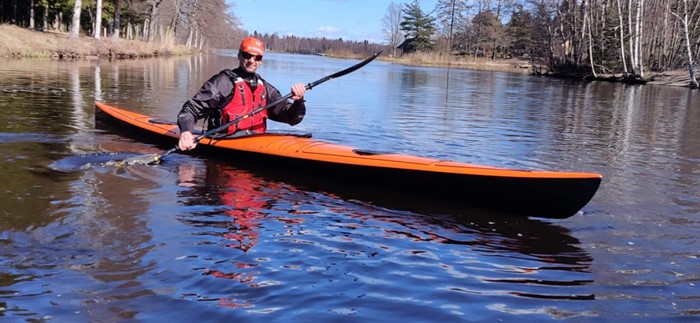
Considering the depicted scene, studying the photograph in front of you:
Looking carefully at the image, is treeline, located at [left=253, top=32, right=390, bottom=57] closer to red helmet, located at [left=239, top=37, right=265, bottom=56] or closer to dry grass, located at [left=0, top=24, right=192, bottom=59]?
dry grass, located at [left=0, top=24, right=192, bottom=59]

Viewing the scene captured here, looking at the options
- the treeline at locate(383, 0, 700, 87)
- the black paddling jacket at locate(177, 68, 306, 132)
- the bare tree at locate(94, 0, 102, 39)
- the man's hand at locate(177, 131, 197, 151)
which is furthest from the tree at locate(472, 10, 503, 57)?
the man's hand at locate(177, 131, 197, 151)

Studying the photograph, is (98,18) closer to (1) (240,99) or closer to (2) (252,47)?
(1) (240,99)

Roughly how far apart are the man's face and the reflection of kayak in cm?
70

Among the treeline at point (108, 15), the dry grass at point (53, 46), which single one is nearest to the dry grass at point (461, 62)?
the treeline at point (108, 15)

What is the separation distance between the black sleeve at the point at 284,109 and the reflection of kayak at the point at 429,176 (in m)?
0.41

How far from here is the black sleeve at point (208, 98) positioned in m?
5.96

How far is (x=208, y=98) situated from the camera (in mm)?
6027

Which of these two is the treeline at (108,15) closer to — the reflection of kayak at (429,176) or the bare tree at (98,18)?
the bare tree at (98,18)

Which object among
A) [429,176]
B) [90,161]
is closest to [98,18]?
[90,161]

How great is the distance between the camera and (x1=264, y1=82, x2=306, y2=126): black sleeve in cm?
651

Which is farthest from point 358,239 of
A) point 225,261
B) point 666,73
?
point 666,73

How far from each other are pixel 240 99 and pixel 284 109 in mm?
584

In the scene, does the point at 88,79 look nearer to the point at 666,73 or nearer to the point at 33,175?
the point at 33,175

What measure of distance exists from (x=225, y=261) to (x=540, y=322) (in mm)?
1824
